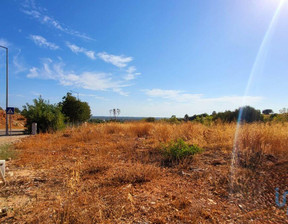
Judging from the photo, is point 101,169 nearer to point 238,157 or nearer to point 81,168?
point 81,168

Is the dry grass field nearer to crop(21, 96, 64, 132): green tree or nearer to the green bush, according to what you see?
the green bush

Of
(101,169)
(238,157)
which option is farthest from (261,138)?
(101,169)

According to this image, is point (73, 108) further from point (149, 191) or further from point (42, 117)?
point (149, 191)

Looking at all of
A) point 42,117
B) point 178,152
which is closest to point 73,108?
point 42,117

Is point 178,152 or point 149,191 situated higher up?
point 178,152

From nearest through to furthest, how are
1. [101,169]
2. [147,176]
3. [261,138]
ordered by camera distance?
1. [147,176]
2. [101,169]
3. [261,138]

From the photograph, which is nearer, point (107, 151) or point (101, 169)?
point (101, 169)

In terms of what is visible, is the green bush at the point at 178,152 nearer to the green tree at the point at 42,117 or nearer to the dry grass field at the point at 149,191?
the dry grass field at the point at 149,191

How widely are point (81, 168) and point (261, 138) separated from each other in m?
5.46

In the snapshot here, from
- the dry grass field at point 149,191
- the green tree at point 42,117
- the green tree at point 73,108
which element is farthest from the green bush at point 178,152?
the green tree at point 73,108

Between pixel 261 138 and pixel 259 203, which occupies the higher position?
pixel 261 138

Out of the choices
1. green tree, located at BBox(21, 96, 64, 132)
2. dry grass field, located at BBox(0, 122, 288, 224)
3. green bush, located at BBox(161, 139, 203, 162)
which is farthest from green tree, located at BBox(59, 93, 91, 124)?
green bush, located at BBox(161, 139, 203, 162)

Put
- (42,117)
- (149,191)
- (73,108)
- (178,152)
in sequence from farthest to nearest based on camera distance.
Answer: (73,108)
(42,117)
(178,152)
(149,191)

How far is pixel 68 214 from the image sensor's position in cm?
198
